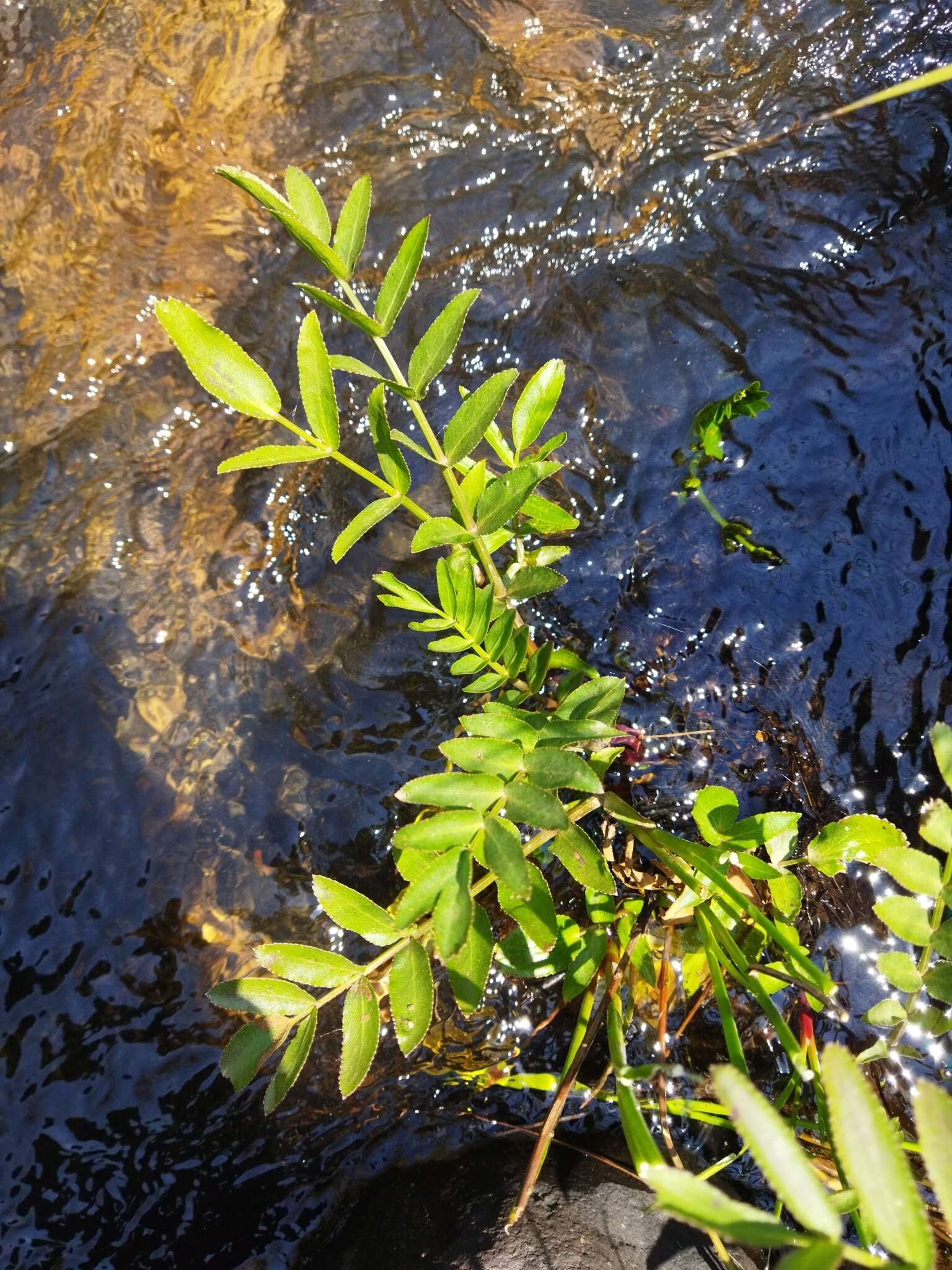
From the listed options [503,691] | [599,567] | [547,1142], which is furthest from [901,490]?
[547,1142]

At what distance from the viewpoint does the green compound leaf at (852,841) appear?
5.18 ft

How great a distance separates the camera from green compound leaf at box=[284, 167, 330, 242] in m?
1.32

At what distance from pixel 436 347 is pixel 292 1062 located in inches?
43.8

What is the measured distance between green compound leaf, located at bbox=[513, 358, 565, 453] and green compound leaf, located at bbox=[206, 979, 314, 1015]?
40.7 inches

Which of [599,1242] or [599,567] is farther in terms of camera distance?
[599,567]

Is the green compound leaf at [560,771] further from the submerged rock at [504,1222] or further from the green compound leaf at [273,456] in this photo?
the submerged rock at [504,1222]

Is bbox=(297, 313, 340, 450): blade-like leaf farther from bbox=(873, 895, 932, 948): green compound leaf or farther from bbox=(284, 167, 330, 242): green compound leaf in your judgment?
bbox=(873, 895, 932, 948): green compound leaf

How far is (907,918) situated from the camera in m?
1.36

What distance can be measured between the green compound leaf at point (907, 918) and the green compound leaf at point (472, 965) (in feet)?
1.92

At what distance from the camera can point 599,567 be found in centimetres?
230

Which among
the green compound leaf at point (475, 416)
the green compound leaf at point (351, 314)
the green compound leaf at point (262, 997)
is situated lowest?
the green compound leaf at point (262, 997)

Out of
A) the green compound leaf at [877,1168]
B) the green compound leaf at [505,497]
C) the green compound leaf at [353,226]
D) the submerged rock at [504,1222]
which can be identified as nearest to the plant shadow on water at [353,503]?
the submerged rock at [504,1222]

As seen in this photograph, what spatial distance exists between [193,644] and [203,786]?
1.21 feet

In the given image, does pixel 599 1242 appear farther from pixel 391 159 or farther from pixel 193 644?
pixel 391 159
